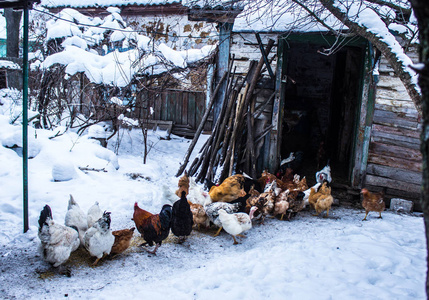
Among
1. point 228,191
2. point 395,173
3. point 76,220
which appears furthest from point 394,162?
point 76,220

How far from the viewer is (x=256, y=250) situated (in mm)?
4816

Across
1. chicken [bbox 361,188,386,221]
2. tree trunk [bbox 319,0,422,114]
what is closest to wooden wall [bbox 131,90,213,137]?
chicken [bbox 361,188,386,221]

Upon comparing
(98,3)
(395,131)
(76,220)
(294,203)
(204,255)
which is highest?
(98,3)

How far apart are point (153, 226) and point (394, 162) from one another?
17.1ft

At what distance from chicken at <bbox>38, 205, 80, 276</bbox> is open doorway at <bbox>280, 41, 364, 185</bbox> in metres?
6.80

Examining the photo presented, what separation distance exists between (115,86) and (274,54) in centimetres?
411

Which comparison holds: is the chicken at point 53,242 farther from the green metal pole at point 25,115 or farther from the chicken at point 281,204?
the chicken at point 281,204

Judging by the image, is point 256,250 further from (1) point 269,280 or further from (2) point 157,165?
(2) point 157,165

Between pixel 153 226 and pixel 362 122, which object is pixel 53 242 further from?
pixel 362 122

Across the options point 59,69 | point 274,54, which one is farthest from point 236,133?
point 59,69

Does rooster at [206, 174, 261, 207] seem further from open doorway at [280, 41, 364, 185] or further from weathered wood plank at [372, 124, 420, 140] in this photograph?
open doorway at [280, 41, 364, 185]

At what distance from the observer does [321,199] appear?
6.37 metres

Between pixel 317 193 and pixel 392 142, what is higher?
pixel 392 142

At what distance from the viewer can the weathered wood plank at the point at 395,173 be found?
6.90 metres
